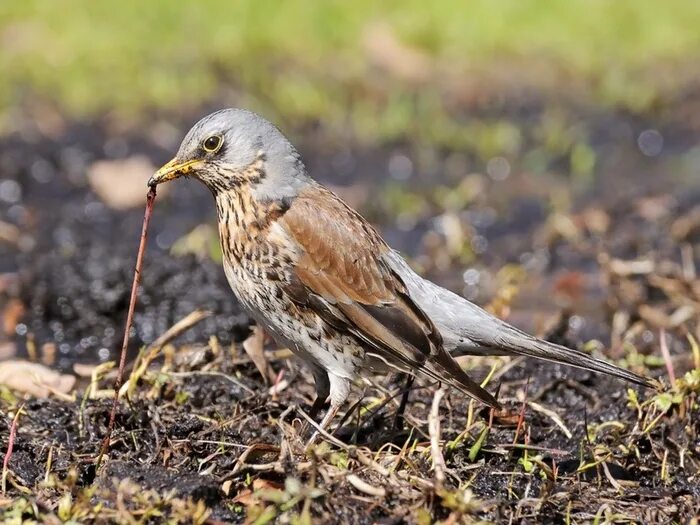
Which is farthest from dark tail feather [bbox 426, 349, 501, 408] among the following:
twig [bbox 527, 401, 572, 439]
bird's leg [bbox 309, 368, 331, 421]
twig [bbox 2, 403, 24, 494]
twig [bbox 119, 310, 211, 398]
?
twig [bbox 2, 403, 24, 494]

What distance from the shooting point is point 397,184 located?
32.2ft

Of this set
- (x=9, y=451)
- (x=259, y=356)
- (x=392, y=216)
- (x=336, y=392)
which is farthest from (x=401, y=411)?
(x=392, y=216)

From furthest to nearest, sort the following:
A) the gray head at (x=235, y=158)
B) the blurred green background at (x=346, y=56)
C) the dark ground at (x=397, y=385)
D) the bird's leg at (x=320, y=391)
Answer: the blurred green background at (x=346, y=56), the bird's leg at (x=320, y=391), the gray head at (x=235, y=158), the dark ground at (x=397, y=385)

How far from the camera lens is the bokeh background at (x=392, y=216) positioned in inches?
193

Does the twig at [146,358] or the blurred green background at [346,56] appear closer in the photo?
the twig at [146,358]

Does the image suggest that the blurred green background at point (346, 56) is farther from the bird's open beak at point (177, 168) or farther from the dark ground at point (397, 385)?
the bird's open beak at point (177, 168)

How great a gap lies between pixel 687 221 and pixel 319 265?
4.34 metres

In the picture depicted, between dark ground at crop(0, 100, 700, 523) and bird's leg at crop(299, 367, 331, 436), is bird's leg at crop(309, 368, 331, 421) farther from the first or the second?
dark ground at crop(0, 100, 700, 523)

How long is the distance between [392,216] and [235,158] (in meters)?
3.87

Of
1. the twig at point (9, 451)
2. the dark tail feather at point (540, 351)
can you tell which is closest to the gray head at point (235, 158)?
the dark tail feather at point (540, 351)

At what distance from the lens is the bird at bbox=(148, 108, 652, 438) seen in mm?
5211

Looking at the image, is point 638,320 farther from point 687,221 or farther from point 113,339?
point 113,339

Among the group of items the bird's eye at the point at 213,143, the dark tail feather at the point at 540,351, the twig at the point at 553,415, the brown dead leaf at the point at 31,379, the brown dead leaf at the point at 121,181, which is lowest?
the brown dead leaf at the point at 121,181

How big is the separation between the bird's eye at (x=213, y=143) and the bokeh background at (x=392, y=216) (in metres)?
1.04
